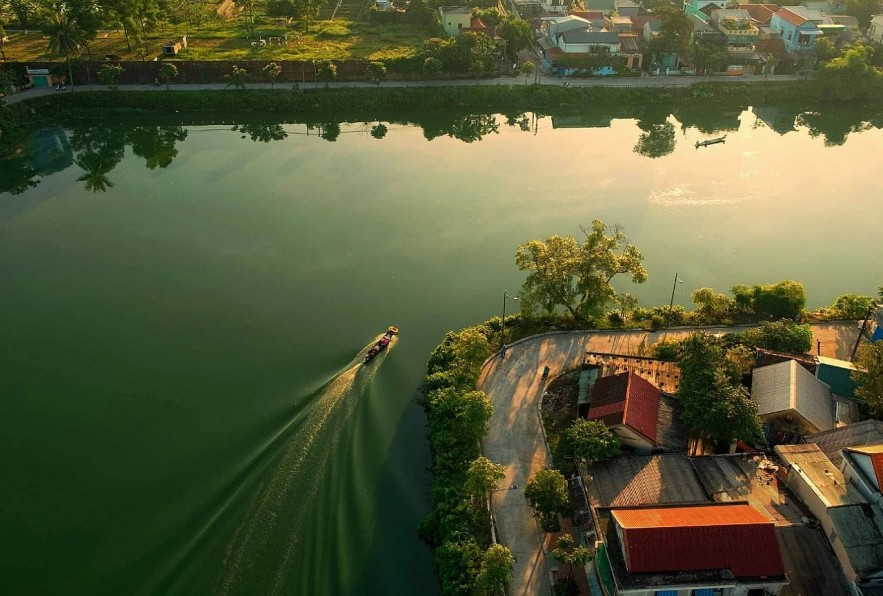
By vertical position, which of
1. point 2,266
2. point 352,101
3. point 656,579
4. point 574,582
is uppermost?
point 352,101

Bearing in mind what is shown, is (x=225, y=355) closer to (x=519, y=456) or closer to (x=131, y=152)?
(x=519, y=456)

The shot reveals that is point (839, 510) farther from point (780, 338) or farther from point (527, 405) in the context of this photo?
point (527, 405)

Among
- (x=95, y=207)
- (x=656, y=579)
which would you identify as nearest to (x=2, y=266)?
(x=95, y=207)

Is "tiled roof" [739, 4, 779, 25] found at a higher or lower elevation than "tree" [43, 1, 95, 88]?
lower

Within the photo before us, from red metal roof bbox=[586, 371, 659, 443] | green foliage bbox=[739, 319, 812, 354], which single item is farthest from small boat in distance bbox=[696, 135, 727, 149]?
red metal roof bbox=[586, 371, 659, 443]

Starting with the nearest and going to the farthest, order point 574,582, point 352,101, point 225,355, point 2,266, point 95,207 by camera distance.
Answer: point 574,582 → point 225,355 → point 2,266 → point 95,207 → point 352,101

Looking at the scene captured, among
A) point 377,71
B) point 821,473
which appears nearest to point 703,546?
point 821,473

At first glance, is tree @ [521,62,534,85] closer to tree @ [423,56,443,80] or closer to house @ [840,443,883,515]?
tree @ [423,56,443,80]
